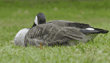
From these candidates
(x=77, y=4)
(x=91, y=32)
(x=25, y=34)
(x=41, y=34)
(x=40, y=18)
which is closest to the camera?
(x=91, y=32)

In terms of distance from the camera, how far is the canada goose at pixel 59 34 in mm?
3754

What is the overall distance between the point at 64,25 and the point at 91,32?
3.00 ft

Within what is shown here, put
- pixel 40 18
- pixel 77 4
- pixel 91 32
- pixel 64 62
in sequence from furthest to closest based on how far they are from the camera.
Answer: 1. pixel 77 4
2. pixel 40 18
3. pixel 91 32
4. pixel 64 62

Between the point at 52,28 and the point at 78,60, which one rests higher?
the point at 52,28

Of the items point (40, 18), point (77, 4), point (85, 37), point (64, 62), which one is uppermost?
point (77, 4)

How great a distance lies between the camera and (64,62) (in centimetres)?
252

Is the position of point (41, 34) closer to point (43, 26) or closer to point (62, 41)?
point (43, 26)

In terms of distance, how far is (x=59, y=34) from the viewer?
149 inches

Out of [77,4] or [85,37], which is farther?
[77,4]

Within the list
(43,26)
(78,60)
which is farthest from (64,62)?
(43,26)

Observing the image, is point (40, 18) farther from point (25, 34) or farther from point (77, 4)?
point (77, 4)

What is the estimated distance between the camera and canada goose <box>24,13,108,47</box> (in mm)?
3754

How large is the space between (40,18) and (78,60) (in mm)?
2679

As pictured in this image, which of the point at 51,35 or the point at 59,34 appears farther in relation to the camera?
the point at 51,35
